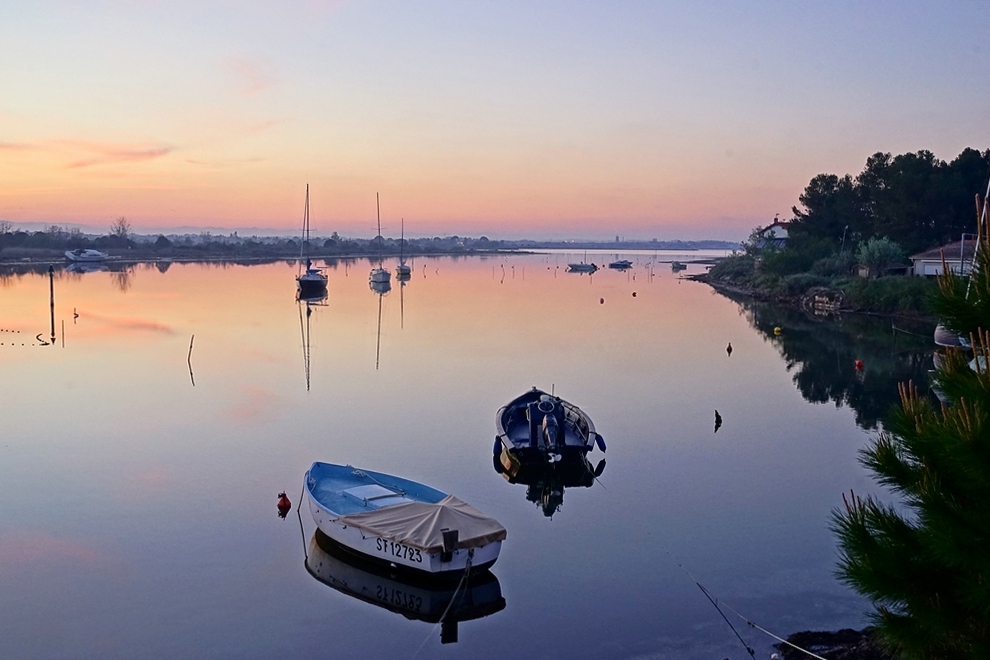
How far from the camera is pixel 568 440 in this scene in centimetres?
2208

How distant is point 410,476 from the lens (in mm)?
21141

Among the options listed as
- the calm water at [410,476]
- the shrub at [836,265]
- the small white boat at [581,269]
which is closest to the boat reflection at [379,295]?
the calm water at [410,476]

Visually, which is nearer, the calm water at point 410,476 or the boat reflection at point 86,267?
the calm water at point 410,476

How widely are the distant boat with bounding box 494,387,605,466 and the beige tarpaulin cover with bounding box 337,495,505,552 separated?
20.7ft

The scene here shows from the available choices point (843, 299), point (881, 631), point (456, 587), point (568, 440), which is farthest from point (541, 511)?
point (843, 299)

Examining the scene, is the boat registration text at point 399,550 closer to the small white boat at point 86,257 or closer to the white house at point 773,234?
the white house at point 773,234

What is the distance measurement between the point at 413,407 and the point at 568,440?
8516mm

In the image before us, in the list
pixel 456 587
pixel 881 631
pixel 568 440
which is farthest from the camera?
pixel 568 440

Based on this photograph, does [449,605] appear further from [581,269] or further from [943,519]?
[581,269]

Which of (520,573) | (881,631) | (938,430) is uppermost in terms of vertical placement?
(938,430)

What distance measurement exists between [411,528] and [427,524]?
0.29m

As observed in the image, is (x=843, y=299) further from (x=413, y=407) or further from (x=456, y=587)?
(x=456, y=587)

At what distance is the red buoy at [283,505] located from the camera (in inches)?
727

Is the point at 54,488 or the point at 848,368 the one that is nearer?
the point at 54,488
